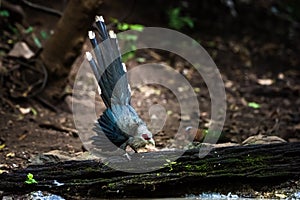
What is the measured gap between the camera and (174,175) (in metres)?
3.66

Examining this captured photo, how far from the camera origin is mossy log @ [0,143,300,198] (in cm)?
358

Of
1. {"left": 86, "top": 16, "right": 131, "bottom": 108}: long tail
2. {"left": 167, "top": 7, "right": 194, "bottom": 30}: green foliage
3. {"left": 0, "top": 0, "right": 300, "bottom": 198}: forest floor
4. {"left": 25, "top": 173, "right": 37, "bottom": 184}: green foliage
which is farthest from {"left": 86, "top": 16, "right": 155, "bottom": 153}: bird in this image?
{"left": 167, "top": 7, "right": 194, "bottom": 30}: green foliage

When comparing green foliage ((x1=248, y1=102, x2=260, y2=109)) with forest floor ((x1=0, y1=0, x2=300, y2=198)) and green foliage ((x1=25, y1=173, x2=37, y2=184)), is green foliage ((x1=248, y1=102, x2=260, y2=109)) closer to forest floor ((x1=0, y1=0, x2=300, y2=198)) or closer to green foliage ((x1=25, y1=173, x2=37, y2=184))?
forest floor ((x1=0, y1=0, x2=300, y2=198))

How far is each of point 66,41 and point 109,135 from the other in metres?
1.60

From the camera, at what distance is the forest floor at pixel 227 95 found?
477 cm

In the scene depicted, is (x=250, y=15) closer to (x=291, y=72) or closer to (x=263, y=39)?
(x=263, y=39)

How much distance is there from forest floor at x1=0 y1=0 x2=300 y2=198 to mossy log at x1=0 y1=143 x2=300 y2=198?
0.51m

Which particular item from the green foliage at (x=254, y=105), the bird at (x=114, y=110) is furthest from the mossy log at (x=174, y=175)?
the green foliage at (x=254, y=105)

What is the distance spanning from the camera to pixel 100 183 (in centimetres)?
360

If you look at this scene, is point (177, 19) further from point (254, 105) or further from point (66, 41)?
point (66, 41)

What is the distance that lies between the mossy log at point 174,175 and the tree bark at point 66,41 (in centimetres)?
181

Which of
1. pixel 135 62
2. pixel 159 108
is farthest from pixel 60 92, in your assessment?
pixel 135 62

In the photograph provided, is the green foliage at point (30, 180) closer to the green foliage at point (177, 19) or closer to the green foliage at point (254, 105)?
the green foliage at point (254, 105)

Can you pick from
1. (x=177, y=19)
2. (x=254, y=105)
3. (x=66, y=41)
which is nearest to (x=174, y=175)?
(x=66, y=41)
